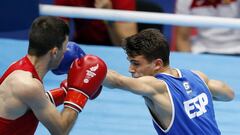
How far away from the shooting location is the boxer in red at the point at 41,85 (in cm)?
225

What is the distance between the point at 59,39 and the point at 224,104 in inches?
56.4

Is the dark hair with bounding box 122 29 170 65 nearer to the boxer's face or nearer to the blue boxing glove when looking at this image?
the boxer's face

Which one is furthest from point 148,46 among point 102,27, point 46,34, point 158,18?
point 102,27

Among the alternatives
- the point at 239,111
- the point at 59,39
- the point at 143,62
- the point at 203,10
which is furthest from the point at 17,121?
the point at 203,10

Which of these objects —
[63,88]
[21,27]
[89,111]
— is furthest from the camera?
[21,27]

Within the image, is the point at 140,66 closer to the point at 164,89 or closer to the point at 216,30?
the point at 164,89

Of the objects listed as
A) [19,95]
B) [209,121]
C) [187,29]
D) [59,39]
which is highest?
[59,39]

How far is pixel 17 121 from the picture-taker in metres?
2.31

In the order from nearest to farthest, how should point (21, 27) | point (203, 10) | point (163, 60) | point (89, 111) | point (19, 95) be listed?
point (19, 95), point (163, 60), point (89, 111), point (21, 27), point (203, 10)

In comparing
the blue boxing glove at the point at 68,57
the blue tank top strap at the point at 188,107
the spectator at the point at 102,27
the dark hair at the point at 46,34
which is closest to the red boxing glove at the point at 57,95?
the blue boxing glove at the point at 68,57

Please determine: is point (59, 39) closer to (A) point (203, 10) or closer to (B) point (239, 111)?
(B) point (239, 111)

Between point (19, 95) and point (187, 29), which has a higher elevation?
point (19, 95)

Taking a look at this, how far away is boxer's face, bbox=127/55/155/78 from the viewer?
237cm

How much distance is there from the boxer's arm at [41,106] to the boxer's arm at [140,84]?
0.70 feet
